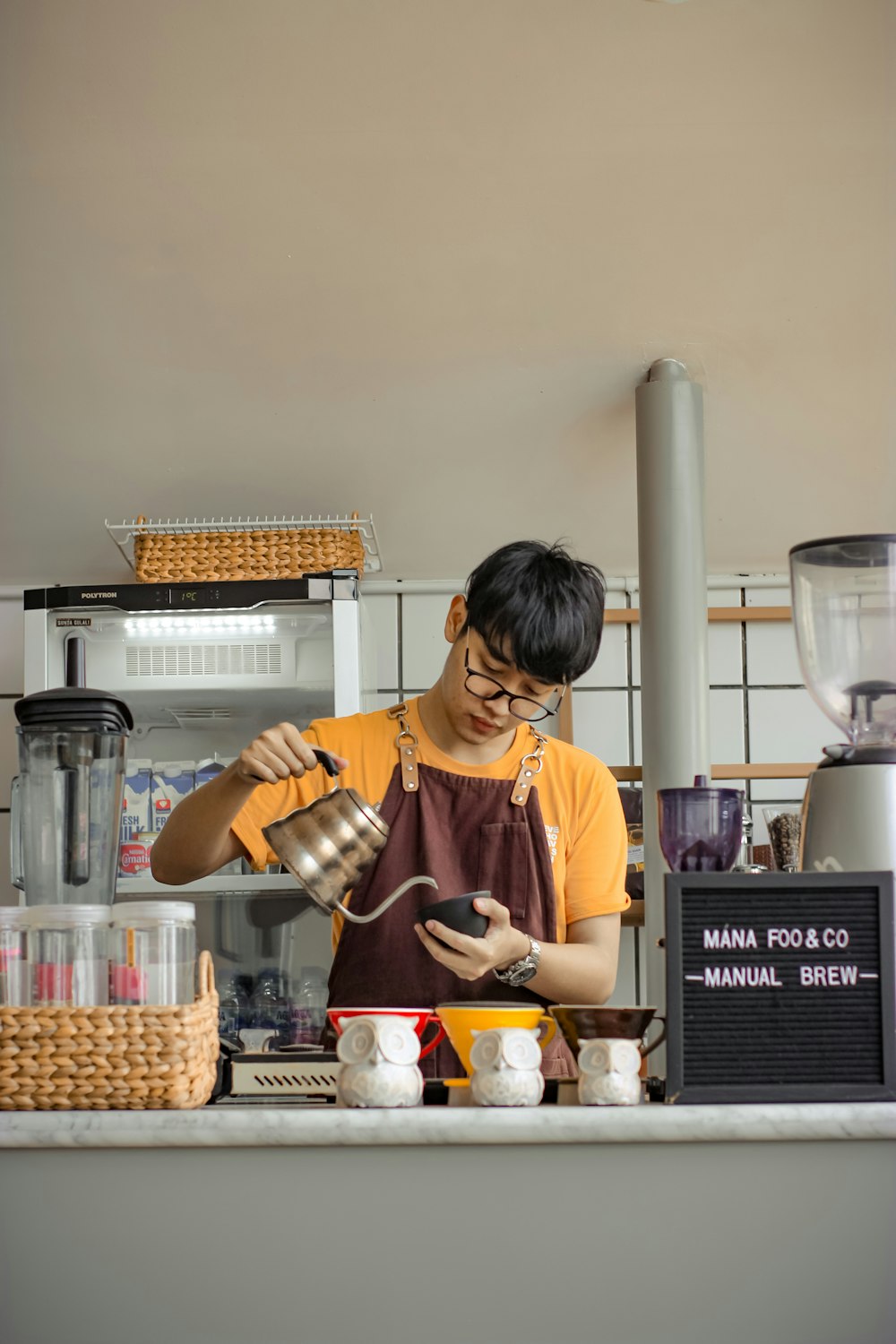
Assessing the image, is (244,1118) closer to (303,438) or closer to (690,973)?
(690,973)

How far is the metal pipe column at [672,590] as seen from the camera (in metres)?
2.80

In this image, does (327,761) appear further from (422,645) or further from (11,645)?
(11,645)

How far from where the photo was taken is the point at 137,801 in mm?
2977

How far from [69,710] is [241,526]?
6.41ft

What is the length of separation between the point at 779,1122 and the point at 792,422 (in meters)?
2.31

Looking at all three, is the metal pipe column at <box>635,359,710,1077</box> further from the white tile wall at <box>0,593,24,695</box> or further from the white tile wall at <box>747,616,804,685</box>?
the white tile wall at <box>0,593,24,695</box>

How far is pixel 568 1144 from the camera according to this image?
100 centimetres

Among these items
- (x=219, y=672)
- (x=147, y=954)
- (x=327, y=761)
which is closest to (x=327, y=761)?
(x=327, y=761)

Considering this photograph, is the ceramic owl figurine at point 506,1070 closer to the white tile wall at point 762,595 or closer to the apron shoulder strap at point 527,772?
the apron shoulder strap at point 527,772

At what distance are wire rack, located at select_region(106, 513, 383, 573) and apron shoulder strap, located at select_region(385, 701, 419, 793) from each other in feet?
3.36

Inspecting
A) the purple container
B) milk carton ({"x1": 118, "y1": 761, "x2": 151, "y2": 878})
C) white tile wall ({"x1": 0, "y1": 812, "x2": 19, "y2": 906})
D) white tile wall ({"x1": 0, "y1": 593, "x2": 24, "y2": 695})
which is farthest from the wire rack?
the purple container

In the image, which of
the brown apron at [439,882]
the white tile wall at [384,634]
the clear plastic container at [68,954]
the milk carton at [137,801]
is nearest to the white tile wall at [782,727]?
the white tile wall at [384,634]

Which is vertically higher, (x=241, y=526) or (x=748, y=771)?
(x=241, y=526)

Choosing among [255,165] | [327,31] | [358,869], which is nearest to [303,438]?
[255,165]
